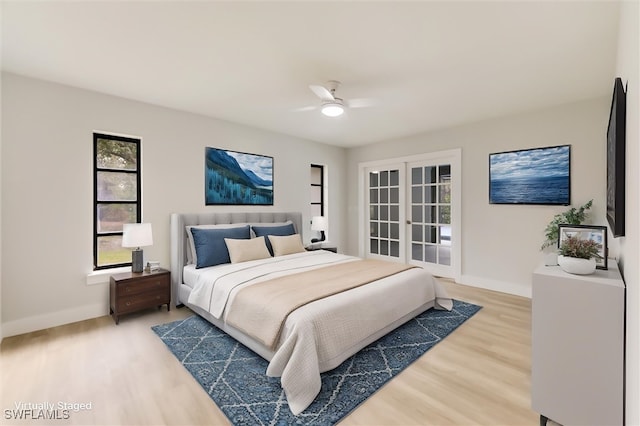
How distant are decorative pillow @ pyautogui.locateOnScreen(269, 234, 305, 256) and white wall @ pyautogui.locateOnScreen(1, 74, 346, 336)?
3.90ft

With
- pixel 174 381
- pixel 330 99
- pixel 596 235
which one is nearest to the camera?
pixel 596 235

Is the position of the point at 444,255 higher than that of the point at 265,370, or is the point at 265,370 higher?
the point at 444,255

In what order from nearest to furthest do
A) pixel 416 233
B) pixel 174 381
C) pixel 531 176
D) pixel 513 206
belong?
1. pixel 174 381
2. pixel 531 176
3. pixel 513 206
4. pixel 416 233

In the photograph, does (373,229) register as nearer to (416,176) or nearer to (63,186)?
(416,176)

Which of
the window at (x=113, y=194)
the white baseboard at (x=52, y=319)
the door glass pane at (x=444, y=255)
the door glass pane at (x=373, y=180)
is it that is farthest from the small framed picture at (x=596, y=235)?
the white baseboard at (x=52, y=319)

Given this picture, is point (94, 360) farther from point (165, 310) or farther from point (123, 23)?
point (123, 23)

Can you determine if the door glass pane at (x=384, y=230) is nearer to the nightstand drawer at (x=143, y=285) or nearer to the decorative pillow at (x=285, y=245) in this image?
the decorative pillow at (x=285, y=245)

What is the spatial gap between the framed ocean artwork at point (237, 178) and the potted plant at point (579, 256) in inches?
151

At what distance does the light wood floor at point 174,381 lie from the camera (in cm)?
176

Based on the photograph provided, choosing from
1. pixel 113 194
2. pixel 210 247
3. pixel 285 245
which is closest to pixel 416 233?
pixel 285 245

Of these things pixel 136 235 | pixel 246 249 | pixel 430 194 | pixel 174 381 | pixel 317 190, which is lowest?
pixel 174 381

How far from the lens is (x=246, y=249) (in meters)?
3.64

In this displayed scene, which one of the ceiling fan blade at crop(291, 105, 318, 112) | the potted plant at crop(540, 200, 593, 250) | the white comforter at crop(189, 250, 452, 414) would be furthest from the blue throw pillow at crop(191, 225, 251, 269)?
the potted plant at crop(540, 200, 593, 250)

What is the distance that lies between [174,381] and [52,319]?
6.31 feet
